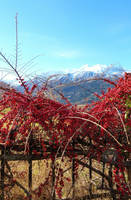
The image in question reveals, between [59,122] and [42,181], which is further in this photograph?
[42,181]

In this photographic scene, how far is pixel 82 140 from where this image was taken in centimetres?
241

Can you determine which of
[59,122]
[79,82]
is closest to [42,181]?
[59,122]

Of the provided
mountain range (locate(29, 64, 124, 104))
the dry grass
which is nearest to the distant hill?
mountain range (locate(29, 64, 124, 104))

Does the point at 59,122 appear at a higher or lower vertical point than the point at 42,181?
higher

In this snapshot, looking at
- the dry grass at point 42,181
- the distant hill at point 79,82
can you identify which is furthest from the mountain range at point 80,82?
the dry grass at point 42,181

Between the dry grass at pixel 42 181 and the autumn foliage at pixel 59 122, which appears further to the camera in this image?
the dry grass at pixel 42 181

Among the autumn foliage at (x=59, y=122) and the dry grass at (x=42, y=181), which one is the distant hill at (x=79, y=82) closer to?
the autumn foliage at (x=59, y=122)

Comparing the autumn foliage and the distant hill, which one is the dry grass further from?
the distant hill

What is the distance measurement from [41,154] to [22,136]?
0.37m

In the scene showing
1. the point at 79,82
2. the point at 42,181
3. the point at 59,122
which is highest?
the point at 79,82

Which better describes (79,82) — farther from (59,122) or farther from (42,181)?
(42,181)

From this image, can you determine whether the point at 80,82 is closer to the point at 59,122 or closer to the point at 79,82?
the point at 79,82

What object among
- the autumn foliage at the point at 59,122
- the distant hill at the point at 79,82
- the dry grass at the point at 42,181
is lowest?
the dry grass at the point at 42,181

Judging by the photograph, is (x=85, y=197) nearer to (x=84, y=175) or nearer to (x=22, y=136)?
(x=84, y=175)
